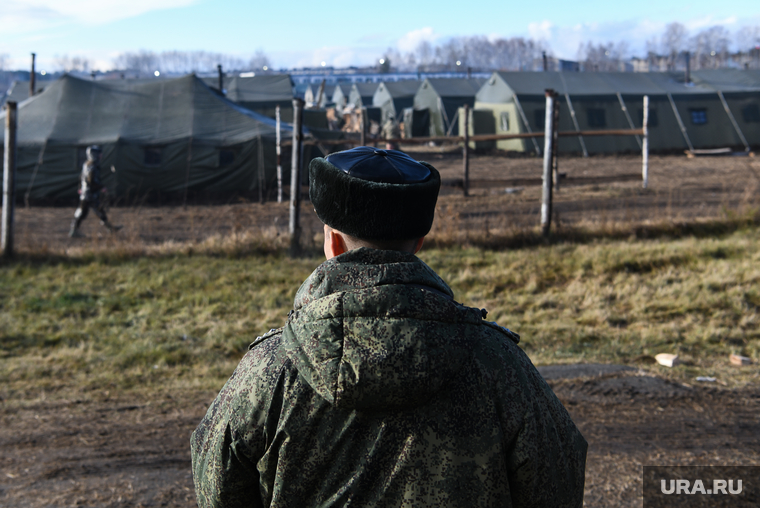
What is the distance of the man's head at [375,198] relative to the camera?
1331mm

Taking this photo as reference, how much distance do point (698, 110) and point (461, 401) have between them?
1110 inches

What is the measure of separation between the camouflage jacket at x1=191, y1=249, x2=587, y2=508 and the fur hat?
63mm

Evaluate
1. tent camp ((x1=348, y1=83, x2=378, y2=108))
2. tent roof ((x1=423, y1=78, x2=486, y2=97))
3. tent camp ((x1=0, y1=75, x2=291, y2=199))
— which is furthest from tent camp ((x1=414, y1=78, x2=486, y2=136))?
tent camp ((x1=0, y1=75, x2=291, y2=199))

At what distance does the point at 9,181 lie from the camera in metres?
8.08

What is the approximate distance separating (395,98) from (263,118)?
1755 centimetres

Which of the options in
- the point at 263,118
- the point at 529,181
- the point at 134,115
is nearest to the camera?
the point at 529,181

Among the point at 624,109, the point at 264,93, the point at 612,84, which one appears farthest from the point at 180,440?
the point at 264,93

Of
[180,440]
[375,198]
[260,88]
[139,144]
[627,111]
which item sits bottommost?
[180,440]

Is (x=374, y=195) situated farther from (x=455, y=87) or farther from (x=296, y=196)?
(x=455, y=87)

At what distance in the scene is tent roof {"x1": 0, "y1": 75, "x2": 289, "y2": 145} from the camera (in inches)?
650

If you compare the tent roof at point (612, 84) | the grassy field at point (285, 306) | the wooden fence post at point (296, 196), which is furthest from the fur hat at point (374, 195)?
the tent roof at point (612, 84)

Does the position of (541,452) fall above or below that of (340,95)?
below

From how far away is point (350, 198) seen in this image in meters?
1.34

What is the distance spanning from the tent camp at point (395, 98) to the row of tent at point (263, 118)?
0.07 m
